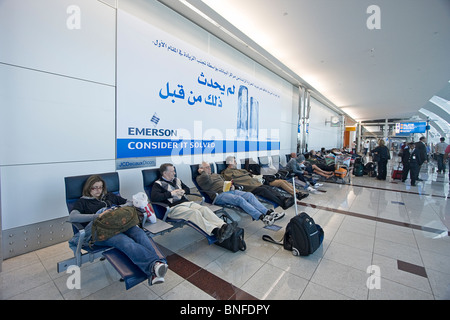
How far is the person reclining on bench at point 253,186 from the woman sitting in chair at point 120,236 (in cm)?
205

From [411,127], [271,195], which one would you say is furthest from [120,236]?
[411,127]

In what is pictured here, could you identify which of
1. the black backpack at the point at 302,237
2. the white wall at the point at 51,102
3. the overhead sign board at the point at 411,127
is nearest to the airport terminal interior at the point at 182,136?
the white wall at the point at 51,102

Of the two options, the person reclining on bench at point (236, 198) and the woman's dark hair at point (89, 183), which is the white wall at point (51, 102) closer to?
the woman's dark hair at point (89, 183)

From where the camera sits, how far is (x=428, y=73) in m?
7.54

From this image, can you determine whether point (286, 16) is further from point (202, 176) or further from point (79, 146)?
point (79, 146)

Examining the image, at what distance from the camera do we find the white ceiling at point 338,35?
3945mm

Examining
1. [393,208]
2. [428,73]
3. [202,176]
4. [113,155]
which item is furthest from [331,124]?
[113,155]

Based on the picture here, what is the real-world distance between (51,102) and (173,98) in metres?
1.91

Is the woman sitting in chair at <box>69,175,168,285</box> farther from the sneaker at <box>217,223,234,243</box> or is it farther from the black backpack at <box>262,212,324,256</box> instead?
the black backpack at <box>262,212,324,256</box>

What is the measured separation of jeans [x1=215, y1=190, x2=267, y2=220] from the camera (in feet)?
9.72

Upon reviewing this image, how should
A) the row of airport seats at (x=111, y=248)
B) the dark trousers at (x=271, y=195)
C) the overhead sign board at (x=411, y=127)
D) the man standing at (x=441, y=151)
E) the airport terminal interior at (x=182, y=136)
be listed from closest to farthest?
1. the row of airport seats at (x=111, y=248)
2. the airport terminal interior at (x=182, y=136)
3. the dark trousers at (x=271, y=195)
4. the man standing at (x=441, y=151)
5. the overhead sign board at (x=411, y=127)

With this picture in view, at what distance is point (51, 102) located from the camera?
99.8 inches

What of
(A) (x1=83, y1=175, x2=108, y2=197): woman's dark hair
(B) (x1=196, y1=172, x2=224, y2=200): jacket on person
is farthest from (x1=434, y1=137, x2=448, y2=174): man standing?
(A) (x1=83, y1=175, x2=108, y2=197): woman's dark hair

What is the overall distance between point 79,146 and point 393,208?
6.03 metres
